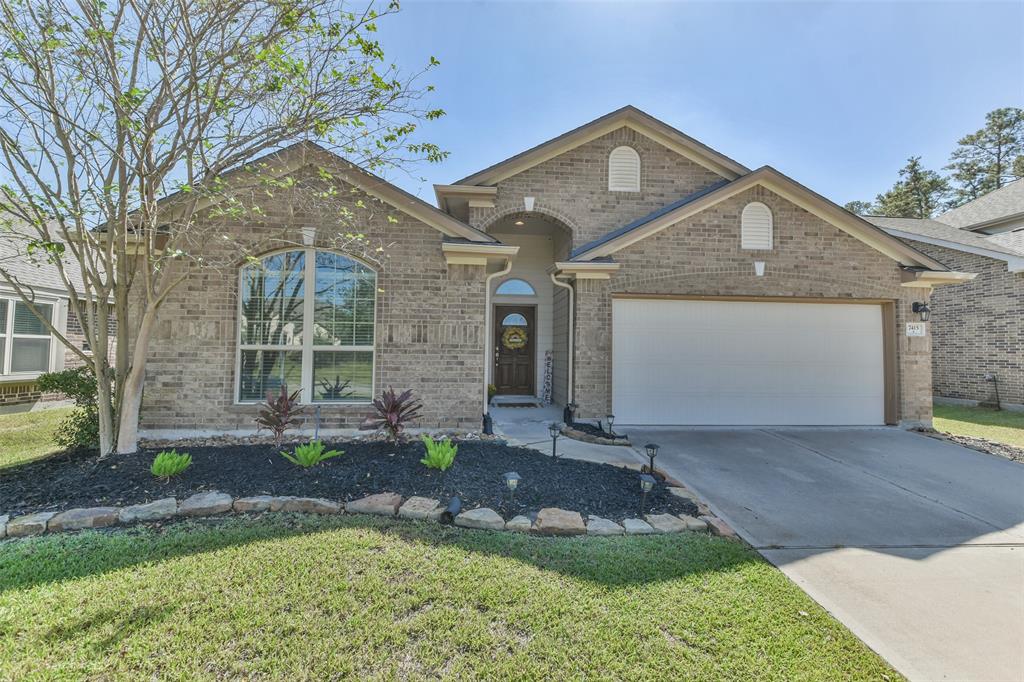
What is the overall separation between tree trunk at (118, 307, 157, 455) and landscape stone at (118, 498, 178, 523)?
6.37ft

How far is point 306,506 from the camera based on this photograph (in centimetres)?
414

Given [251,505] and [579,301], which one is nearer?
[251,505]

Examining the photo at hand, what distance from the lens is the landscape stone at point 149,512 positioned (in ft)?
12.6

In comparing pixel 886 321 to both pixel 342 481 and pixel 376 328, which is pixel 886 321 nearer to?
pixel 376 328

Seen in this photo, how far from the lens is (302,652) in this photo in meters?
2.33

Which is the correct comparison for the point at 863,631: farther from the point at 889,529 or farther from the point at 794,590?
the point at 889,529

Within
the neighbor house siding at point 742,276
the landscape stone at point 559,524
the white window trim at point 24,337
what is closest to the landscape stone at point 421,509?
the landscape stone at point 559,524

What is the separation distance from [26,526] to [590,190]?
976cm

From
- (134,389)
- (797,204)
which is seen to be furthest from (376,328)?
(797,204)

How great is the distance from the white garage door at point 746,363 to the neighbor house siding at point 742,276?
0.31 meters

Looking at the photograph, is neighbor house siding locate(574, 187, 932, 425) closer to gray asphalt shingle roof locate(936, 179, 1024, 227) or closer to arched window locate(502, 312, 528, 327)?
arched window locate(502, 312, 528, 327)

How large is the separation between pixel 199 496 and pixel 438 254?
4.41 m

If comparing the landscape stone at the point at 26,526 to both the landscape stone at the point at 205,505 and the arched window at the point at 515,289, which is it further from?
the arched window at the point at 515,289

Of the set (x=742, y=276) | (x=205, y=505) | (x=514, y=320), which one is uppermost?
(x=742, y=276)
